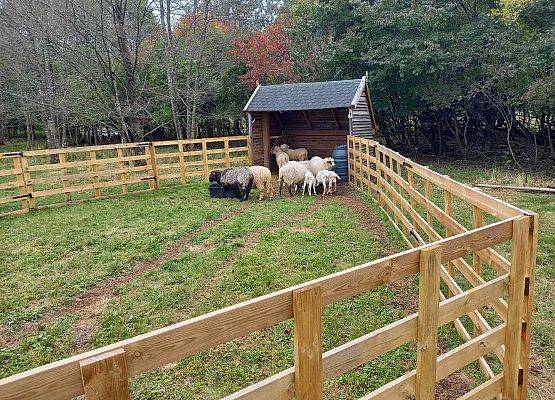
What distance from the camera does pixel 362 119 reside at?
12750mm

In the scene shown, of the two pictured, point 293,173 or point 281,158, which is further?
point 281,158

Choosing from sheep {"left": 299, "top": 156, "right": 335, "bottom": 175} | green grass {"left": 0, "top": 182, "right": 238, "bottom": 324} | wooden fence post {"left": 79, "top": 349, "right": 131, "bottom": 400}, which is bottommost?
green grass {"left": 0, "top": 182, "right": 238, "bottom": 324}

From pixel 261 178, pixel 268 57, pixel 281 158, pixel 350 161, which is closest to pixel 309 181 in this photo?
pixel 261 178

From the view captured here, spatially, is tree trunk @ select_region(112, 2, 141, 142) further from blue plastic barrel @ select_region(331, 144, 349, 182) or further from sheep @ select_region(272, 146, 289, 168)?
blue plastic barrel @ select_region(331, 144, 349, 182)

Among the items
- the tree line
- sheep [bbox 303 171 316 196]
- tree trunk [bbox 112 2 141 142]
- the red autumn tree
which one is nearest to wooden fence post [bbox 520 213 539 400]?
sheep [bbox 303 171 316 196]

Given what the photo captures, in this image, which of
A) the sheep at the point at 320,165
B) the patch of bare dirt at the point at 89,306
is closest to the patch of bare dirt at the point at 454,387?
the patch of bare dirt at the point at 89,306

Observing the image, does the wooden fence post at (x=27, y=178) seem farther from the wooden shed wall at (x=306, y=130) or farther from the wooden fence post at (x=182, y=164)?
the wooden shed wall at (x=306, y=130)

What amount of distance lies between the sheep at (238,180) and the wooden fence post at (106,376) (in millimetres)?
8317

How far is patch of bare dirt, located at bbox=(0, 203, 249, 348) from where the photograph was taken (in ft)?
13.2

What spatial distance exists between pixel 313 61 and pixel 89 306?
15537mm

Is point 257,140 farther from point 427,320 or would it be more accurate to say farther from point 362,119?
point 427,320

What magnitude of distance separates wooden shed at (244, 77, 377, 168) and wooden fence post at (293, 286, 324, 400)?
10608mm

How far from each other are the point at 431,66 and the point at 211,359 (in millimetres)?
13954

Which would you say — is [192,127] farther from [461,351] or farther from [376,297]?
[461,351]
